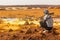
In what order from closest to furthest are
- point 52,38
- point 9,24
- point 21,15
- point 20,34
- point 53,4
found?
point 52,38, point 20,34, point 9,24, point 21,15, point 53,4

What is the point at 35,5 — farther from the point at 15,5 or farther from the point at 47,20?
the point at 47,20

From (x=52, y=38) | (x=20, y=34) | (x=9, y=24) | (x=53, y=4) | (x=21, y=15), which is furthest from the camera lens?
(x=53, y=4)

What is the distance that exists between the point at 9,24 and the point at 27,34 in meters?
3.48

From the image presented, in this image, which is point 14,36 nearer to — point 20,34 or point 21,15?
point 20,34

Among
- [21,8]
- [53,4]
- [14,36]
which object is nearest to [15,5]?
[21,8]

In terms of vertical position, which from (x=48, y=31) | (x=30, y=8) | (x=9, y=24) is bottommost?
(x=30, y=8)

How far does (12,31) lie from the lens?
1413 centimetres

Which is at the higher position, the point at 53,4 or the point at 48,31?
the point at 48,31

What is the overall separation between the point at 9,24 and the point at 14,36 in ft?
13.2

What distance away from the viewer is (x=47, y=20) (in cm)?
1286

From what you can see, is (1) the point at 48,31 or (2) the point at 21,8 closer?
(1) the point at 48,31

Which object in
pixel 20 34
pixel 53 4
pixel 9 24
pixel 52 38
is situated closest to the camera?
pixel 52 38

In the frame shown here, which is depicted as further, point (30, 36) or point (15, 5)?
point (15, 5)

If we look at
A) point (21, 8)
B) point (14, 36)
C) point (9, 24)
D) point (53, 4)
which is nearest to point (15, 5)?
point (21, 8)
